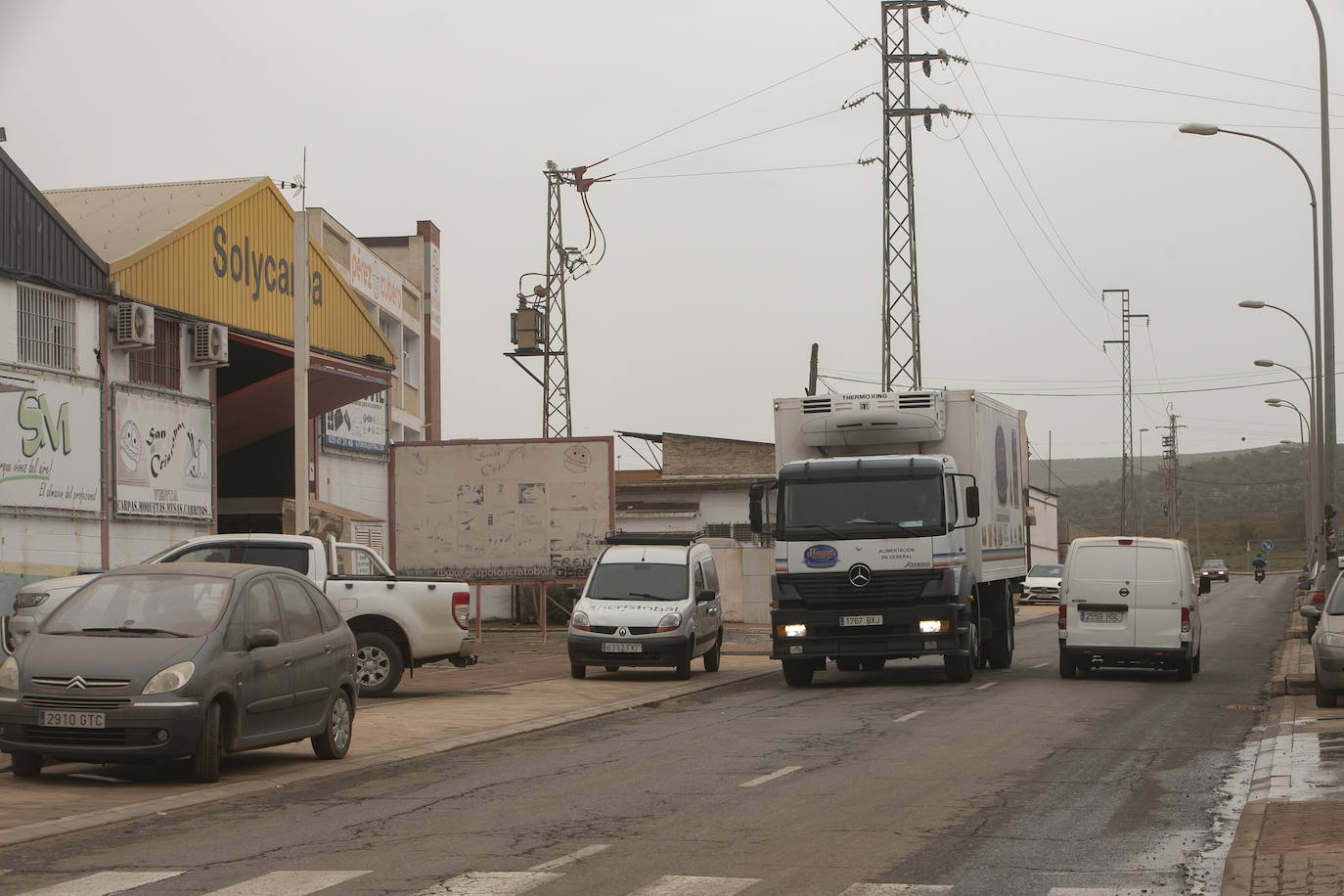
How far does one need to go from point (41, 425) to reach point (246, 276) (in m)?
Result: 7.42

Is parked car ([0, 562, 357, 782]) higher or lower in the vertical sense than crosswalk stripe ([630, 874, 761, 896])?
higher

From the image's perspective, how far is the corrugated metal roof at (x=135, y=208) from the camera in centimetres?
2619

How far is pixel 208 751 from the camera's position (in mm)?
11398

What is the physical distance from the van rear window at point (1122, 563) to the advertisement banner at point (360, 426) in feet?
58.1

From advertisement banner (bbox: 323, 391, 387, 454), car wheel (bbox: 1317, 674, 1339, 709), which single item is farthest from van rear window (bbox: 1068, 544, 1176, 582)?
advertisement banner (bbox: 323, 391, 387, 454)

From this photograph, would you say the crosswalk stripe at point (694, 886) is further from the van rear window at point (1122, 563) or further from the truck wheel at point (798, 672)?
the van rear window at point (1122, 563)

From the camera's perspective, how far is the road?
7.98 meters

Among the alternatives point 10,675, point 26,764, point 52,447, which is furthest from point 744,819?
point 52,447

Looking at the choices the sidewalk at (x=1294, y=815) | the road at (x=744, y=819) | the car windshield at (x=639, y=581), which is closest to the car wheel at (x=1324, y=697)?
the sidewalk at (x=1294, y=815)

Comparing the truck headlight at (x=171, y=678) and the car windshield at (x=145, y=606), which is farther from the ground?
the car windshield at (x=145, y=606)

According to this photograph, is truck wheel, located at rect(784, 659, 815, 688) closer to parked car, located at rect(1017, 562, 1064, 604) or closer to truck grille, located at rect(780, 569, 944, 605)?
truck grille, located at rect(780, 569, 944, 605)

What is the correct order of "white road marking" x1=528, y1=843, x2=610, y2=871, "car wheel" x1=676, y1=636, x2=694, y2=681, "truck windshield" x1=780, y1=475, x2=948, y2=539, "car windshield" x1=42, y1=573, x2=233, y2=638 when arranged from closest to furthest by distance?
"white road marking" x1=528, y1=843, x2=610, y2=871 → "car windshield" x1=42, y1=573, x2=233, y2=638 → "truck windshield" x1=780, y1=475, x2=948, y2=539 → "car wheel" x1=676, y1=636, x2=694, y2=681

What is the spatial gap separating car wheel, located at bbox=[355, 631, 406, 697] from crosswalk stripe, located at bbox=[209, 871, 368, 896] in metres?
11.7

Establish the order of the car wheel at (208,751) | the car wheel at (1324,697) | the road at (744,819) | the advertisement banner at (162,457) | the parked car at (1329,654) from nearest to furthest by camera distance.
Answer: the road at (744,819)
the car wheel at (208,751)
the parked car at (1329,654)
the car wheel at (1324,697)
the advertisement banner at (162,457)
